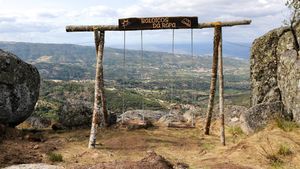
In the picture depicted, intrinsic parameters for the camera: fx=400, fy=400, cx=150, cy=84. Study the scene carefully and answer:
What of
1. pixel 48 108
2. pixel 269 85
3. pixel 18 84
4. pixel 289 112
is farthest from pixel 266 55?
pixel 48 108

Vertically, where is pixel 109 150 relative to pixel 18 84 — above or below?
below

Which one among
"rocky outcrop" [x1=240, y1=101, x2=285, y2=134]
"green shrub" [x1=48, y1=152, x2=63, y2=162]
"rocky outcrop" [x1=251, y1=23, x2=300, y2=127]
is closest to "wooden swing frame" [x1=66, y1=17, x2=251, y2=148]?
"rocky outcrop" [x1=240, y1=101, x2=285, y2=134]

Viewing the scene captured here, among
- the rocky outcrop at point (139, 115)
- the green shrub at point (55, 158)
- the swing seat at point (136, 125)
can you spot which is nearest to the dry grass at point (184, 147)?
the green shrub at point (55, 158)

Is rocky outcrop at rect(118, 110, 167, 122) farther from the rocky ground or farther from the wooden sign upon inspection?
the wooden sign

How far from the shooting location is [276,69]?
2305 centimetres

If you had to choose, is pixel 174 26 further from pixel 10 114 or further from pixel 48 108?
pixel 48 108

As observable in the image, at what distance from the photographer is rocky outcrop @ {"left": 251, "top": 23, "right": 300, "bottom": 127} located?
20.0m

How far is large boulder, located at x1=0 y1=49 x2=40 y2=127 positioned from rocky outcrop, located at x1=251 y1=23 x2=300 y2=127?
40.2 feet

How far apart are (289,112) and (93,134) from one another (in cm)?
980

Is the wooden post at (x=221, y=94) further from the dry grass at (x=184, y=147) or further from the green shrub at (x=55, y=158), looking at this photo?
the green shrub at (x=55, y=158)

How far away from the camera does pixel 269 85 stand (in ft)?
75.9

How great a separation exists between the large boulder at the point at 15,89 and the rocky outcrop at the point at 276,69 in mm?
12264

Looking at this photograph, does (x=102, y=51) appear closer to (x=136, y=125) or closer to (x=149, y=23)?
(x=149, y=23)

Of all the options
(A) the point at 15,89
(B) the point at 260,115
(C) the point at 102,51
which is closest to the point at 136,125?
(C) the point at 102,51
